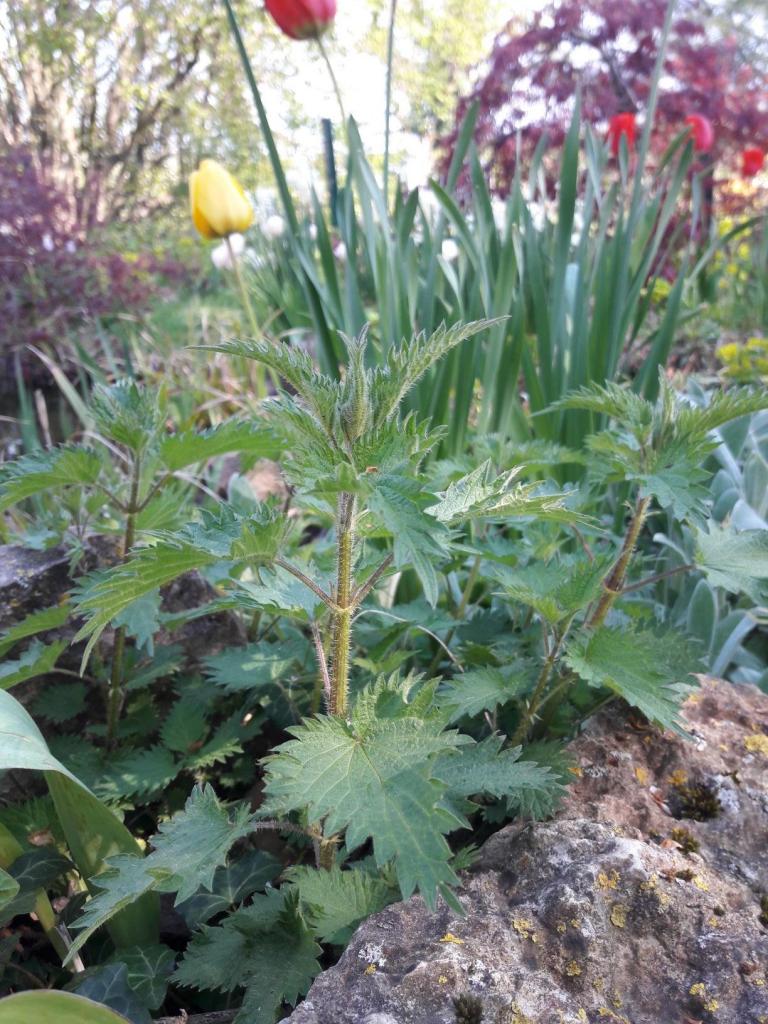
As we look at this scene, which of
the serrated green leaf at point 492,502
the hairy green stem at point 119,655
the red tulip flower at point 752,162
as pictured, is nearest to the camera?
the serrated green leaf at point 492,502

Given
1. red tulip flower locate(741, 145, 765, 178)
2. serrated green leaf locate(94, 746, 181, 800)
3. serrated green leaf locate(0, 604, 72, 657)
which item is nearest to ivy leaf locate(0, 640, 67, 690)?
serrated green leaf locate(0, 604, 72, 657)

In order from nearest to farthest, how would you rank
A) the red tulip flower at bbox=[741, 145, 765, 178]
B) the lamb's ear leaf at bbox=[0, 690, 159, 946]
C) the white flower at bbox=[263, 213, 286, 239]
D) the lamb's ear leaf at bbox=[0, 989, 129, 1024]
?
the lamb's ear leaf at bbox=[0, 989, 129, 1024] < the lamb's ear leaf at bbox=[0, 690, 159, 946] < the white flower at bbox=[263, 213, 286, 239] < the red tulip flower at bbox=[741, 145, 765, 178]

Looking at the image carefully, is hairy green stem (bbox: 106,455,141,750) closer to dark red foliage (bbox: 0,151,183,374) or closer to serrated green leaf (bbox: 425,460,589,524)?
serrated green leaf (bbox: 425,460,589,524)

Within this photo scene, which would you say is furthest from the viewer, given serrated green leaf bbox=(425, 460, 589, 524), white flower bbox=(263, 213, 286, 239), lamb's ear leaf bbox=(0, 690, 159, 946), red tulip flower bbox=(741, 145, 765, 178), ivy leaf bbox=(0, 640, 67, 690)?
red tulip flower bbox=(741, 145, 765, 178)

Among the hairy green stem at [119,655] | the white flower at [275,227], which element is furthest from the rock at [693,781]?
the white flower at [275,227]

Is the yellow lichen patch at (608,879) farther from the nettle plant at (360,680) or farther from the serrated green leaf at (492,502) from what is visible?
the serrated green leaf at (492,502)

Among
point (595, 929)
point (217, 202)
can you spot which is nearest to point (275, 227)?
point (217, 202)
